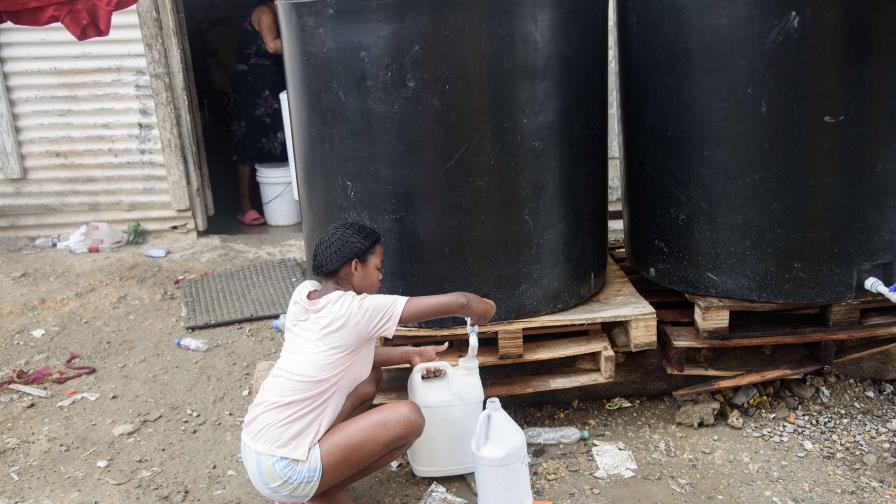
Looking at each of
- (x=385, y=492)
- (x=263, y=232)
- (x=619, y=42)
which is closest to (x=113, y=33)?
(x=263, y=232)

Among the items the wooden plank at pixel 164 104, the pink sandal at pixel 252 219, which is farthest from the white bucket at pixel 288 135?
the wooden plank at pixel 164 104

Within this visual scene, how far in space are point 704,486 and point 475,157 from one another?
137 cm

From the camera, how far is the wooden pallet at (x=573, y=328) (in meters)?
2.94

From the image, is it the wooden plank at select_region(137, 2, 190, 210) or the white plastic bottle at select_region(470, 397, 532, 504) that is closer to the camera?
the white plastic bottle at select_region(470, 397, 532, 504)

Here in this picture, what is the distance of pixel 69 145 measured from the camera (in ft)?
18.1

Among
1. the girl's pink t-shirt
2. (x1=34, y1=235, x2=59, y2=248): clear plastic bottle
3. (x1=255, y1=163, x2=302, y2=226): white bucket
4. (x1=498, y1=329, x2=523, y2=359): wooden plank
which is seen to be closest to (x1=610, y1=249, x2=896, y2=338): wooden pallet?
(x1=498, y1=329, x2=523, y2=359): wooden plank

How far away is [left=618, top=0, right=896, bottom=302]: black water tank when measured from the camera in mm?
2689

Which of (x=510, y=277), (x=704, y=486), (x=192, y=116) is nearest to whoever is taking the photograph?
(x=704, y=486)

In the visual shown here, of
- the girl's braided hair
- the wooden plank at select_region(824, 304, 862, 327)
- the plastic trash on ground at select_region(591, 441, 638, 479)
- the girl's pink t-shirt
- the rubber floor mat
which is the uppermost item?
the girl's braided hair

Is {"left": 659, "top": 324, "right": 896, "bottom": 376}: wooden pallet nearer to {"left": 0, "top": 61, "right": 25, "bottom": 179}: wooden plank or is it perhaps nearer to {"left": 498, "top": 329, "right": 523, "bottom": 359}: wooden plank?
{"left": 498, "top": 329, "right": 523, "bottom": 359}: wooden plank

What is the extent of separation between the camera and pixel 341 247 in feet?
7.80

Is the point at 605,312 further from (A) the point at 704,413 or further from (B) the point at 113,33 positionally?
(B) the point at 113,33

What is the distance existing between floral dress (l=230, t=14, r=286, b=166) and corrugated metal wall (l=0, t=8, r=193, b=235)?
696 millimetres

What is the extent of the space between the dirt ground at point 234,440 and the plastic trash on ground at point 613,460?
3cm
